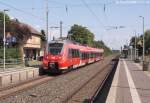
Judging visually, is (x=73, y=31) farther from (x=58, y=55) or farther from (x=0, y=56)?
(x=58, y=55)

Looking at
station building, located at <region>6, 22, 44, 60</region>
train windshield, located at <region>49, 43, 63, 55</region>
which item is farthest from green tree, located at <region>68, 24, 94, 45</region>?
train windshield, located at <region>49, 43, 63, 55</region>

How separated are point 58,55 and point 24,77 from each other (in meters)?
5.06

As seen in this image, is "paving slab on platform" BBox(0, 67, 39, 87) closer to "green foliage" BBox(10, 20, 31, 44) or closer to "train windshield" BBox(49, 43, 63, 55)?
"train windshield" BBox(49, 43, 63, 55)

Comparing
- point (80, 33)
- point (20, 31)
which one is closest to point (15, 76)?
point (20, 31)

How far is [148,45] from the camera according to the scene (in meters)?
115

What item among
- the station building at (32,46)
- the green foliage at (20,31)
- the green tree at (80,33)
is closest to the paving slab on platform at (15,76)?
the green foliage at (20,31)

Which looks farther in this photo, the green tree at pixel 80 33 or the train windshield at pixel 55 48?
the green tree at pixel 80 33

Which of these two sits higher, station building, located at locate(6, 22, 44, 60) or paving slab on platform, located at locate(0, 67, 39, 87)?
station building, located at locate(6, 22, 44, 60)

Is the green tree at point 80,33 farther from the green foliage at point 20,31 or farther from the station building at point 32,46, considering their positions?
the green foliage at point 20,31

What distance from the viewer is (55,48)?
32.7m

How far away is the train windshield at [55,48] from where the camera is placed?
107 feet

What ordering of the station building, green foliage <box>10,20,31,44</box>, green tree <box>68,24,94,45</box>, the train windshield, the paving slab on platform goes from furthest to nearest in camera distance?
green tree <box>68,24,94,45</box> < the station building < green foliage <box>10,20,31,44</box> < the train windshield < the paving slab on platform

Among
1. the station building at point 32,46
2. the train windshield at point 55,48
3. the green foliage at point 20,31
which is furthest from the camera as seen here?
the station building at point 32,46

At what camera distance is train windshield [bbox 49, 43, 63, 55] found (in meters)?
32.5
